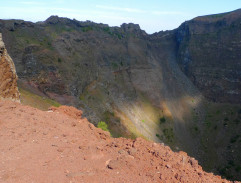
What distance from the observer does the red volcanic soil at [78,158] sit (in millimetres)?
6078

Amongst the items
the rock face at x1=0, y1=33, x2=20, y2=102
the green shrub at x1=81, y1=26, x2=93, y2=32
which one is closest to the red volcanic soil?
the rock face at x1=0, y1=33, x2=20, y2=102

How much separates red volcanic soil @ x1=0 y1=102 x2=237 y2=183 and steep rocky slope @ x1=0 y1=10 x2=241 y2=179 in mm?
24517

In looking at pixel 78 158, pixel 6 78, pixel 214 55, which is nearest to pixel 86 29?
pixel 214 55

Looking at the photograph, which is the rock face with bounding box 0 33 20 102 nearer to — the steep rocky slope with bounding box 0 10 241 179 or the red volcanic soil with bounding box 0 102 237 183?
the red volcanic soil with bounding box 0 102 237 183

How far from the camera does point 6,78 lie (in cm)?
1473

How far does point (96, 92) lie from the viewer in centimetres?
4119

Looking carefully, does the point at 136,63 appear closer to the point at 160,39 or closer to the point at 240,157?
the point at 160,39

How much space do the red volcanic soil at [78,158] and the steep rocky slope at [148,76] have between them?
965 inches

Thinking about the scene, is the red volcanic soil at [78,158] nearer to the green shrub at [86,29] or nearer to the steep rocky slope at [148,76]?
the steep rocky slope at [148,76]

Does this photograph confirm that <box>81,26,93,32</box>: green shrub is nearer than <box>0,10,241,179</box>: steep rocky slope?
No

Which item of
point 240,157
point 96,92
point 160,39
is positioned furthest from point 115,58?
point 240,157

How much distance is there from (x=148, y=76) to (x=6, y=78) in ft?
Result: 138

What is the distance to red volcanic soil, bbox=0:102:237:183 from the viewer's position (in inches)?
239

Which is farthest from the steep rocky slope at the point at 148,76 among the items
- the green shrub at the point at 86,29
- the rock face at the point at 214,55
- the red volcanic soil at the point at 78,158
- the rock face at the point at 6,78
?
the red volcanic soil at the point at 78,158
